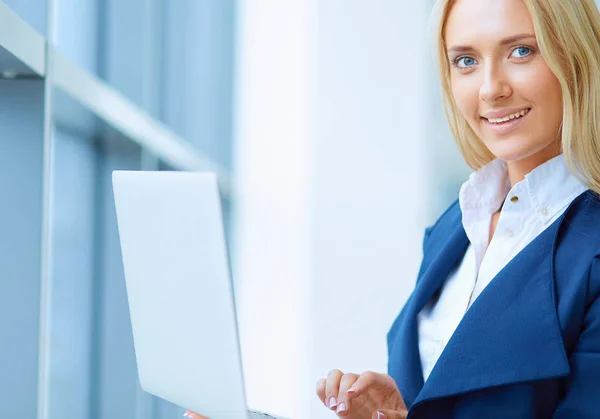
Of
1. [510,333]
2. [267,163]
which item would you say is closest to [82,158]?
[510,333]

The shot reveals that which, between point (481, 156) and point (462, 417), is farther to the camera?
point (481, 156)

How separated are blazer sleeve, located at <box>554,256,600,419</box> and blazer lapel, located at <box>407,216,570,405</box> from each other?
0.03m

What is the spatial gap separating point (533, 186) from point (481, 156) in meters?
0.24

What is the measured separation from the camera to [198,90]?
312cm

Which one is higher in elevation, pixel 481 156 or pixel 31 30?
pixel 31 30

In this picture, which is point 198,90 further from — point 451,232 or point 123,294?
point 451,232

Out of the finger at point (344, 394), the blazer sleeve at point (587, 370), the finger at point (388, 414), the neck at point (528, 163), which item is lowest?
the finger at point (388, 414)

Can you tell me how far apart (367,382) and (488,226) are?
1.21 feet

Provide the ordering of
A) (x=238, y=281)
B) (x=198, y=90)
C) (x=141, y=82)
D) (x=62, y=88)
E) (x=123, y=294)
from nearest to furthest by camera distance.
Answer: (x=62, y=88)
(x=123, y=294)
(x=141, y=82)
(x=198, y=90)
(x=238, y=281)

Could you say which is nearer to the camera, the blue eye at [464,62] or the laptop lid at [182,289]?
the laptop lid at [182,289]

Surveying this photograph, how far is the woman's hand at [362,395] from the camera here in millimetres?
1188

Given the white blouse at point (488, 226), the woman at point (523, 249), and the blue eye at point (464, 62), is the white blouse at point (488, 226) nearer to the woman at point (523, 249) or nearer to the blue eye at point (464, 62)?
the woman at point (523, 249)

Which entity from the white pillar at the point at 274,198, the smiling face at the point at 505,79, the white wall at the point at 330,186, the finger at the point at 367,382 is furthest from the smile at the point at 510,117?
the white wall at the point at 330,186

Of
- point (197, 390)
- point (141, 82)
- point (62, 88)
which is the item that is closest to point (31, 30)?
point (62, 88)
